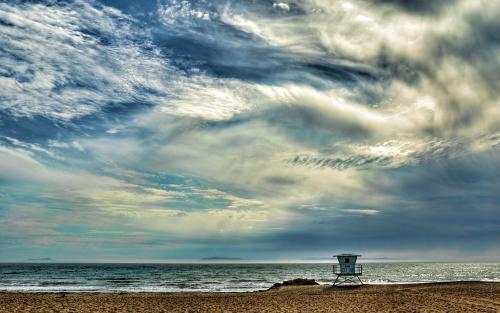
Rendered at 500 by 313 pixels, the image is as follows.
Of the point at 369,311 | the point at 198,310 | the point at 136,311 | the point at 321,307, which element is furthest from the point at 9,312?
the point at 369,311

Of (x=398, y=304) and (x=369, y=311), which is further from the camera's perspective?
(x=398, y=304)

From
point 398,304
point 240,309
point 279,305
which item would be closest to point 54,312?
point 240,309

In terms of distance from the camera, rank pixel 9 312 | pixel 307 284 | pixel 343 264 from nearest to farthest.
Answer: pixel 9 312
pixel 343 264
pixel 307 284

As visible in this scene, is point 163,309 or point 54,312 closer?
point 54,312

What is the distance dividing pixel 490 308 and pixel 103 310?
2069 cm

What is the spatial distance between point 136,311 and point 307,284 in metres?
28.9

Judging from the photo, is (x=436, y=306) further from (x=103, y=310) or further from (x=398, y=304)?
(x=103, y=310)

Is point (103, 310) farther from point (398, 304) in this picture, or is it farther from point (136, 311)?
point (398, 304)

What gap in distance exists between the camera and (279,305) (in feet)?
76.1

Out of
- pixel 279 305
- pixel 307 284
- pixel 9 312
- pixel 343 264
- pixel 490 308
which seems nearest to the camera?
pixel 9 312

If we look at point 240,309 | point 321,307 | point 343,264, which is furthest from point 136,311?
point 343,264

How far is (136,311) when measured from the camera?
21.0 meters

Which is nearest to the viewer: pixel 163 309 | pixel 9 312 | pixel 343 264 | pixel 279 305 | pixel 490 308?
pixel 9 312

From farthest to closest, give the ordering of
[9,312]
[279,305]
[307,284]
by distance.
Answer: [307,284] < [279,305] < [9,312]
